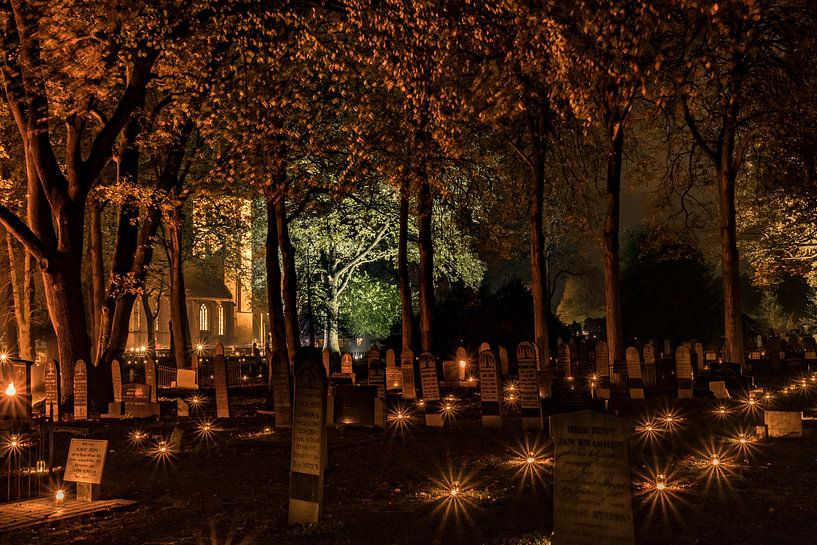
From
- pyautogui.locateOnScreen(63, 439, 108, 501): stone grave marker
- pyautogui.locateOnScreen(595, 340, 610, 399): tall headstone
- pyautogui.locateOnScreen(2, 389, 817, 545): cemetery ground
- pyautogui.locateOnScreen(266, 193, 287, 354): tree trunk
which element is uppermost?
pyautogui.locateOnScreen(266, 193, 287, 354): tree trunk

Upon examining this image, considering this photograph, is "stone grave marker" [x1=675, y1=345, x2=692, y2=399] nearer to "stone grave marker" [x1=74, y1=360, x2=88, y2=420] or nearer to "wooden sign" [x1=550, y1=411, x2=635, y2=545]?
"wooden sign" [x1=550, y1=411, x2=635, y2=545]

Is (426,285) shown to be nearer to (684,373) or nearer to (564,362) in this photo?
(564,362)

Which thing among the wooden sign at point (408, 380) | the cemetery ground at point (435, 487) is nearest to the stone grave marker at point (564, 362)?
the wooden sign at point (408, 380)

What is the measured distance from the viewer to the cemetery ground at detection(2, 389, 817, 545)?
303 inches

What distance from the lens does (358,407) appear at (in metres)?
15.2

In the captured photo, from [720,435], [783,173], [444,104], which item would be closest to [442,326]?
[783,173]

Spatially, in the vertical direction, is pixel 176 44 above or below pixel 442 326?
above

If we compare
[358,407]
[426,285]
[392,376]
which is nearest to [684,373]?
[358,407]

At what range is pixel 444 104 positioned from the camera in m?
16.6

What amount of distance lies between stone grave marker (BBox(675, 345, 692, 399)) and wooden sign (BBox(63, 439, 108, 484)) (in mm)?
13731

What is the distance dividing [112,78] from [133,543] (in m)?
11.8

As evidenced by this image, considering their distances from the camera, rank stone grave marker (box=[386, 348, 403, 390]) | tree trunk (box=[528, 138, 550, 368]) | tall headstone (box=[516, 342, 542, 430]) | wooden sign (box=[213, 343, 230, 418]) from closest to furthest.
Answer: tall headstone (box=[516, 342, 542, 430])
wooden sign (box=[213, 343, 230, 418])
stone grave marker (box=[386, 348, 403, 390])
tree trunk (box=[528, 138, 550, 368])

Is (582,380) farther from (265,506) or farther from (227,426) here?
(265,506)

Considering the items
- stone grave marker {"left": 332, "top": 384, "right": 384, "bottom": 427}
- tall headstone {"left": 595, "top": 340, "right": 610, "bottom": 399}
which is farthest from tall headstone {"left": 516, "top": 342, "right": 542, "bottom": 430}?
tall headstone {"left": 595, "top": 340, "right": 610, "bottom": 399}
